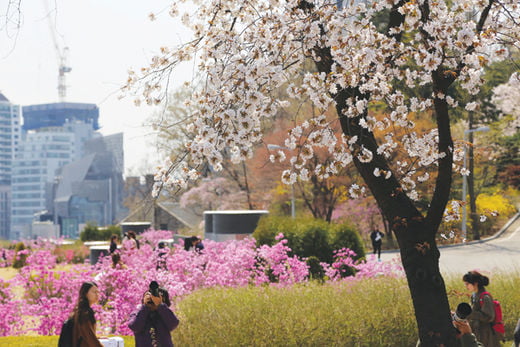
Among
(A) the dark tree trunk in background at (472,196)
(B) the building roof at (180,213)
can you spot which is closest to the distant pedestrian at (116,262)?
(A) the dark tree trunk in background at (472,196)

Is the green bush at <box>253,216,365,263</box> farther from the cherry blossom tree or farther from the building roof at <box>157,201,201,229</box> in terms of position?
the building roof at <box>157,201,201,229</box>

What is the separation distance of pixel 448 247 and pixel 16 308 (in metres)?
25.6

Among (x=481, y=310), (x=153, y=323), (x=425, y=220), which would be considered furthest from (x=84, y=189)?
(x=425, y=220)

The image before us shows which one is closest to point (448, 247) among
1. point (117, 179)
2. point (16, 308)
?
point (16, 308)

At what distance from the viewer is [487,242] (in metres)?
37.9

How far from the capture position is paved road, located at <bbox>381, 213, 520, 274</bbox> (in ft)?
77.4

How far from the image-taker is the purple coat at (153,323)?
262 inches

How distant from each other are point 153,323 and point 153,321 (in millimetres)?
20

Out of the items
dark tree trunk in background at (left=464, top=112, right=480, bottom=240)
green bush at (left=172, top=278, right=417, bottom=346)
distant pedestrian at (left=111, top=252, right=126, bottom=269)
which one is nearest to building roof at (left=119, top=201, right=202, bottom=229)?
dark tree trunk in background at (left=464, top=112, right=480, bottom=240)

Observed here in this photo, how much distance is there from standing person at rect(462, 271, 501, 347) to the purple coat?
10.4ft

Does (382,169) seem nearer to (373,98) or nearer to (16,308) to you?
(373,98)

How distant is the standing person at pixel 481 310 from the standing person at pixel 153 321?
125 inches

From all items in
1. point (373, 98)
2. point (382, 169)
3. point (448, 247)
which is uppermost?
point (373, 98)

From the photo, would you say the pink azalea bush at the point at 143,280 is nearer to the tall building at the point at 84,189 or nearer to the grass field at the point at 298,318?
the grass field at the point at 298,318
